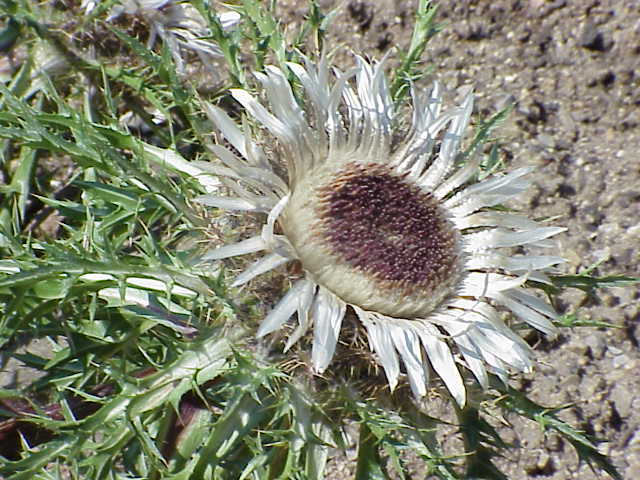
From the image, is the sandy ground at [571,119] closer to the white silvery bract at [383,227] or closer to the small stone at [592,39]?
the small stone at [592,39]

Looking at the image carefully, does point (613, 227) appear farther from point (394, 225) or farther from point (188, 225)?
point (188, 225)

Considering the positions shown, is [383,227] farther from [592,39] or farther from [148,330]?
[592,39]

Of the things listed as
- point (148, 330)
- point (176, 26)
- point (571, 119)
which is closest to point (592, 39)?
point (571, 119)

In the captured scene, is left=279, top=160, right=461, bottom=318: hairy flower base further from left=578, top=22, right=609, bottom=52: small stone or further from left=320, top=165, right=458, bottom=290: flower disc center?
left=578, top=22, right=609, bottom=52: small stone

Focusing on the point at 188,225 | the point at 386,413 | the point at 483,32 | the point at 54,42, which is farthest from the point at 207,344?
the point at 483,32

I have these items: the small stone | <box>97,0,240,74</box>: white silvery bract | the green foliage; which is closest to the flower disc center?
the green foliage

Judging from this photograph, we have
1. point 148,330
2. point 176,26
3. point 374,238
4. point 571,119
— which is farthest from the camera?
point 571,119
